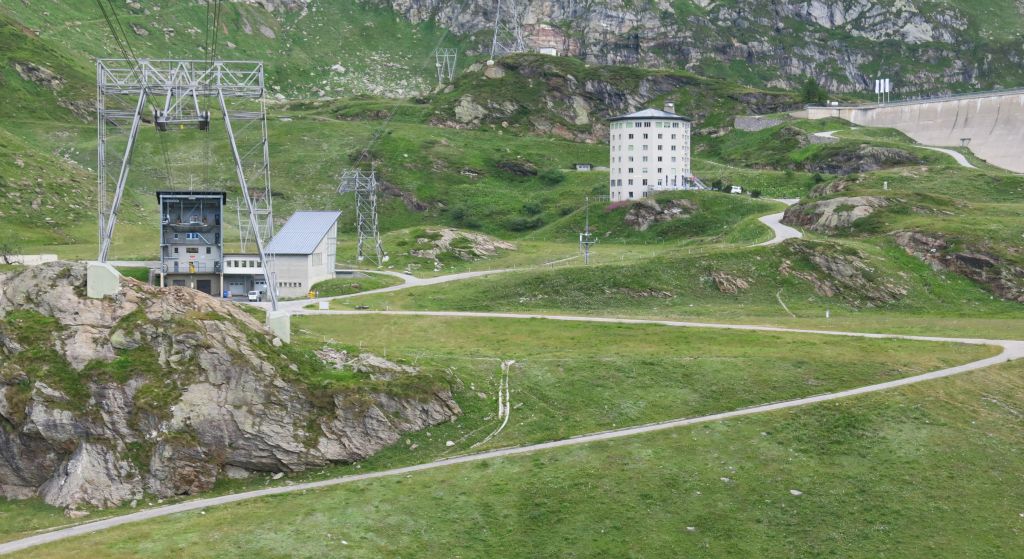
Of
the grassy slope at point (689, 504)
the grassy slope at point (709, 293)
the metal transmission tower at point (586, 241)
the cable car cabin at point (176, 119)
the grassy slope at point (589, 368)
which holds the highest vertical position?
the cable car cabin at point (176, 119)

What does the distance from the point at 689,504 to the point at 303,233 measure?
209ft

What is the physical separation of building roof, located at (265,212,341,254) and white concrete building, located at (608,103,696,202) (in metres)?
59.1

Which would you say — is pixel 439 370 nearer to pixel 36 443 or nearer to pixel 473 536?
pixel 473 536

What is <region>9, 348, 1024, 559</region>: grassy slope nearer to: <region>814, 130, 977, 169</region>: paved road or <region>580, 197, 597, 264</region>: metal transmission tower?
<region>580, 197, 597, 264</region>: metal transmission tower

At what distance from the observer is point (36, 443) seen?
188 feet

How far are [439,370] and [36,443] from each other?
82.6 feet

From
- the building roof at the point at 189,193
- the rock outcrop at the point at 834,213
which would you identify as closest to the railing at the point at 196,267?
the building roof at the point at 189,193

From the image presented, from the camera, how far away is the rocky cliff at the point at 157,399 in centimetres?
5703

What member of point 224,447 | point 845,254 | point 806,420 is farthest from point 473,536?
point 845,254

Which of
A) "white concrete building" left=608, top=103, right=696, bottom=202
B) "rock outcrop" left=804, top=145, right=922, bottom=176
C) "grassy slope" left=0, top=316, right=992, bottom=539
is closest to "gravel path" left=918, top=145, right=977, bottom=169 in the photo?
"rock outcrop" left=804, top=145, right=922, bottom=176

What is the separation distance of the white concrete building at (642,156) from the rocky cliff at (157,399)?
98.0 m

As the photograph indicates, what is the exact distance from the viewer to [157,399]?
5884 centimetres

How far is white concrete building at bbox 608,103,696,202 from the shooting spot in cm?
15838

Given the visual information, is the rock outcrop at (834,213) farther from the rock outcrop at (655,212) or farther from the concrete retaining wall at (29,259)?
the concrete retaining wall at (29,259)
